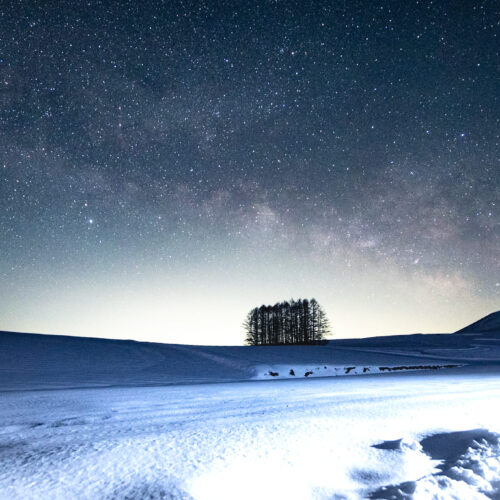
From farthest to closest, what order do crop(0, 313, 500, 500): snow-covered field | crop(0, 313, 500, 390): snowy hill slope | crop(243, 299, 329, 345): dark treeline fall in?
crop(243, 299, 329, 345): dark treeline, crop(0, 313, 500, 390): snowy hill slope, crop(0, 313, 500, 500): snow-covered field

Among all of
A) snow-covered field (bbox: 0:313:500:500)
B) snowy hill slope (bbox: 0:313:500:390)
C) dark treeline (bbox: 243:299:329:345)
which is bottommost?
snow-covered field (bbox: 0:313:500:500)

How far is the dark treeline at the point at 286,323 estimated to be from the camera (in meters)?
52.1

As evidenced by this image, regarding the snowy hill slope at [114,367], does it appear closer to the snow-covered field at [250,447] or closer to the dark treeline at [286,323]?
the snow-covered field at [250,447]

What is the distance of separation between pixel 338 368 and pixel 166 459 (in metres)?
14.2

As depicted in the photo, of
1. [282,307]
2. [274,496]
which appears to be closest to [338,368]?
[274,496]

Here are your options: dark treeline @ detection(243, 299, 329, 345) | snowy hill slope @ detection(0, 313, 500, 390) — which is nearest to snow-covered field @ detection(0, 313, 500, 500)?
snowy hill slope @ detection(0, 313, 500, 390)

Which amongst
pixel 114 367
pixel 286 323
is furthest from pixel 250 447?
pixel 286 323

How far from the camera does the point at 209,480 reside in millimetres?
2412

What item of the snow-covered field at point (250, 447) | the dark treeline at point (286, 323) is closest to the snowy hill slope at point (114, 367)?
the snow-covered field at point (250, 447)

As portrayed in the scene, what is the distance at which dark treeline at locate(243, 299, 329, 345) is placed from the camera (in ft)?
171

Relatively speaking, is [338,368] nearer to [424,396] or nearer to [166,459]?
[424,396]

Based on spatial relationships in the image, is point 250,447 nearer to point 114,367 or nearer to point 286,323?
point 114,367

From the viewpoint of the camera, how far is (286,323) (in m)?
54.2

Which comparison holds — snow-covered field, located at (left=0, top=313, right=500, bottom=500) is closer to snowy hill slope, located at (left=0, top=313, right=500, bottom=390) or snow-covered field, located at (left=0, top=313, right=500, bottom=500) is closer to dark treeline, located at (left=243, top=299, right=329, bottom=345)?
snowy hill slope, located at (left=0, top=313, right=500, bottom=390)
